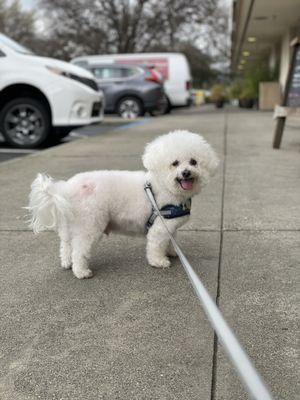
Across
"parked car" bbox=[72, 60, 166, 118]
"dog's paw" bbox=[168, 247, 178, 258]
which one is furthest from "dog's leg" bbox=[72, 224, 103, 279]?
"parked car" bbox=[72, 60, 166, 118]

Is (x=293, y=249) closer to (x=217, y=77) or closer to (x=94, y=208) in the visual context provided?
(x=94, y=208)

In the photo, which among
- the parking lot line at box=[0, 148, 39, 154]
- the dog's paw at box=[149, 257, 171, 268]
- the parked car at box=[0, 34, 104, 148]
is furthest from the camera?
the parking lot line at box=[0, 148, 39, 154]

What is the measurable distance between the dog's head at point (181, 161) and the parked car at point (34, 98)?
600 cm

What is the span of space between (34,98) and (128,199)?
6.14 metres

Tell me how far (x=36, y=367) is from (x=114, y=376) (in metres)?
0.37

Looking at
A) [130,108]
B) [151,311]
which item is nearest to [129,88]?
[130,108]

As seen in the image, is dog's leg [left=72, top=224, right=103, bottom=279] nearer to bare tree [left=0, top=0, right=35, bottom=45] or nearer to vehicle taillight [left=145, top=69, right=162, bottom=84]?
vehicle taillight [left=145, top=69, right=162, bottom=84]

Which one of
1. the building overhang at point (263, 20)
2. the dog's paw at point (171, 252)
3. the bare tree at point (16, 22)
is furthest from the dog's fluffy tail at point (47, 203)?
the bare tree at point (16, 22)

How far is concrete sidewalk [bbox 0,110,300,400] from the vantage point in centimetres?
218

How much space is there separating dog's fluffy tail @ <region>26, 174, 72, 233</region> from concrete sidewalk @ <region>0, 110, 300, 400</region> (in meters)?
0.38

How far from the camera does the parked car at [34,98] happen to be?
884cm

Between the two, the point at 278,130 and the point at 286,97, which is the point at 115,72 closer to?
the point at 286,97

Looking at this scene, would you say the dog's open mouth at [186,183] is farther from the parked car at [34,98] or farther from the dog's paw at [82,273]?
the parked car at [34,98]

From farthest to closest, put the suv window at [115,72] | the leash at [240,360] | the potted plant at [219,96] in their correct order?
1. the potted plant at [219,96]
2. the suv window at [115,72]
3. the leash at [240,360]
